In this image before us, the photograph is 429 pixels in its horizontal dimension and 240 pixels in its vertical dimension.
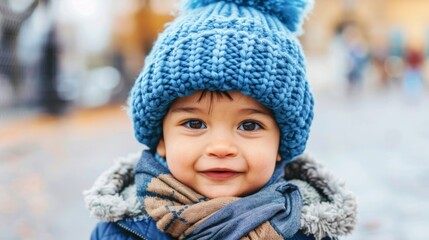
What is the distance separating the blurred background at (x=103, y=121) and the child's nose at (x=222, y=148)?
2.69ft

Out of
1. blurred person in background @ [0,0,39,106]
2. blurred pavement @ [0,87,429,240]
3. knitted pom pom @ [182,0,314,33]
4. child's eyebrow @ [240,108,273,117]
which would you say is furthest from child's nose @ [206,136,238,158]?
blurred person in background @ [0,0,39,106]

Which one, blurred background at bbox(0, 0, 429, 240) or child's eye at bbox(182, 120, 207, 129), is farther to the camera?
blurred background at bbox(0, 0, 429, 240)

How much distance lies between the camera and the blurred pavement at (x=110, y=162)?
15.3 ft

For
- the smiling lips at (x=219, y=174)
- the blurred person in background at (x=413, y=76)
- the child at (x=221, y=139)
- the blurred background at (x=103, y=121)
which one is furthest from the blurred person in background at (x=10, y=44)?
the blurred person in background at (x=413, y=76)

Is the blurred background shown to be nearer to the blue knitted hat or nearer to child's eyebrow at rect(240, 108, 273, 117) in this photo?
the blue knitted hat

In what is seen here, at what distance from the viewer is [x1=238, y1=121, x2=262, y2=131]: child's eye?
1862 mm

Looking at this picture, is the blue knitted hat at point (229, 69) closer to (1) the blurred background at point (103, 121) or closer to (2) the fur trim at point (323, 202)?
(2) the fur trim at point (323, 202)

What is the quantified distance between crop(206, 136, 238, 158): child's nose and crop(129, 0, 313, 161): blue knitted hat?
0.51 feet

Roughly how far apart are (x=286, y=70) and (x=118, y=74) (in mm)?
15990

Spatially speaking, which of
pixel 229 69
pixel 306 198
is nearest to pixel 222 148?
pixel 229 69

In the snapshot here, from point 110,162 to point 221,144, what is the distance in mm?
5287

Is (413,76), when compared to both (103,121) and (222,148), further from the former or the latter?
(222,148)

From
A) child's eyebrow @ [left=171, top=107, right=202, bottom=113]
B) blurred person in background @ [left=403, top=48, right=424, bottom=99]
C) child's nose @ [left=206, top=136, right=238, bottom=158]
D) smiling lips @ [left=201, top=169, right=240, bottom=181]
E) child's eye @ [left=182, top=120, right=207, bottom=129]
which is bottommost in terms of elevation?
smiling lips @ [left=201, top=169, right=240, bottom=181]

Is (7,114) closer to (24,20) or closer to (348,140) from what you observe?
(24,20)
